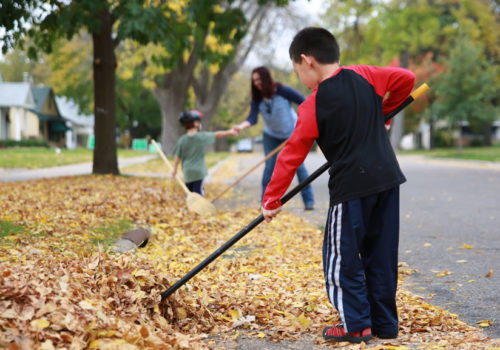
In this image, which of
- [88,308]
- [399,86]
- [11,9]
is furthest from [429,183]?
[88,308]

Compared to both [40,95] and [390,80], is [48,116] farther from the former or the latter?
[390,80]

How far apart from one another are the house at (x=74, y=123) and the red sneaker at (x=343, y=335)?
54377 mm

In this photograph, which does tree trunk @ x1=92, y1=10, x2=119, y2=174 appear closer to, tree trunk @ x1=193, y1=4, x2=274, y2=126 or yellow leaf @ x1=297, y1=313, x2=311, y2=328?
yellow leaf @ x1=297, y1=313, x2=311, y2=328

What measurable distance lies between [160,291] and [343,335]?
1.14 metres

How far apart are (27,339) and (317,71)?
194 cm

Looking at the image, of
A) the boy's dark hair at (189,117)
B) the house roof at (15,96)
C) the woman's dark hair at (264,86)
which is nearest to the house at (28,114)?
the house roof at (15,96)

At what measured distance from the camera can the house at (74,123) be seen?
190 ft

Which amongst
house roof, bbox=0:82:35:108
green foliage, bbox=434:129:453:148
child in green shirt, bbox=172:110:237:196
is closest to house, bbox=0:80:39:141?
house roof, bbox=0:82:35:108

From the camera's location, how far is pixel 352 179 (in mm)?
2959

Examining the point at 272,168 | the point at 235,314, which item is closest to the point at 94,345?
the point at 235,314

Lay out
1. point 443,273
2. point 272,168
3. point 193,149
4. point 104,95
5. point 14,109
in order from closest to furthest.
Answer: point 443,273
point 272,168
point 193,149
point 104,95
point 14,109

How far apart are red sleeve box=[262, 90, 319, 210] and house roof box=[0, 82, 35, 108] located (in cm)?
4043

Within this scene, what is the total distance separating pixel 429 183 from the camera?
1323 cm

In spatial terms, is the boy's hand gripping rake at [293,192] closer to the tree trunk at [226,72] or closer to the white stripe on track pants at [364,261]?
the white stripe on track pants at [364,261]
